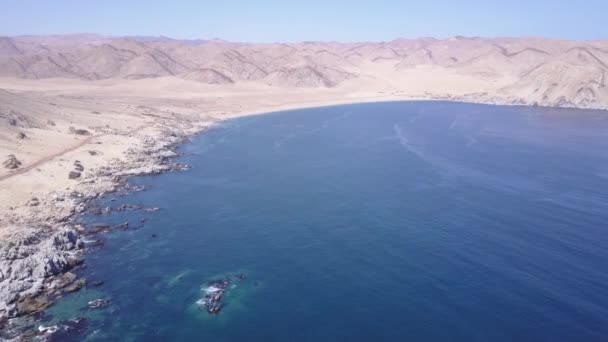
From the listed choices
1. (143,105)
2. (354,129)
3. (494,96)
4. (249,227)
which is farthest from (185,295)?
(494,96)

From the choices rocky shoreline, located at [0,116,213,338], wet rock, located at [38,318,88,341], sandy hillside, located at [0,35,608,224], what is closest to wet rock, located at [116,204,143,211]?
rocky shoreline, located at [0,116,213,338]

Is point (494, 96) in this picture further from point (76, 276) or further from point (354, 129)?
point (76, 276)

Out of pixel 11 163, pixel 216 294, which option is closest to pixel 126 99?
pixel 11 163

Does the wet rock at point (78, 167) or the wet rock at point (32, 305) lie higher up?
the wet rock at point (78, 167)

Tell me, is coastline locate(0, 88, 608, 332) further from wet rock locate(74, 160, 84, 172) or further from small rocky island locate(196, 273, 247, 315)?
small rocky island locate(196, 273, 247, 315)

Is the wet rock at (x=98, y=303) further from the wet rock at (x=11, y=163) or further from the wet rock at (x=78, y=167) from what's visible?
the wet rock at (x=11, y=163)

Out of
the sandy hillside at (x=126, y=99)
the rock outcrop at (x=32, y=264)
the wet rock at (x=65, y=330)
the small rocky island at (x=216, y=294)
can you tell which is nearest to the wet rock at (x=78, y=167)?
the sandy hillside at (x=126, y=99)

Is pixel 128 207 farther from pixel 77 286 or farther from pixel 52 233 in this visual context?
pixel 77 286
